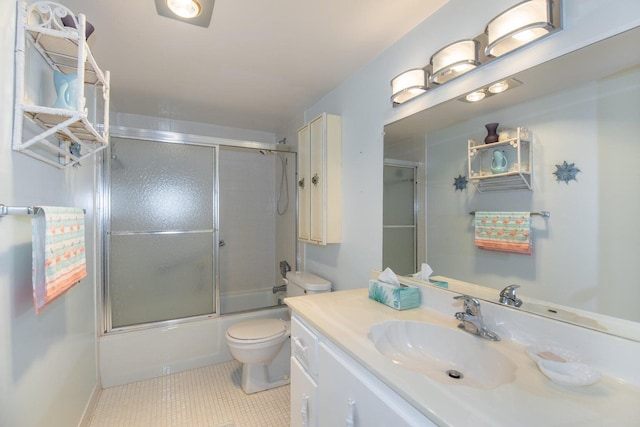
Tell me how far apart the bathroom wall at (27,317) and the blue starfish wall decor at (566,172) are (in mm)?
1779

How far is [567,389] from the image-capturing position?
694 millimetres

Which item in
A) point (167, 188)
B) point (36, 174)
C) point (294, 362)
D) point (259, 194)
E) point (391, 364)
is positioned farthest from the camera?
point (259, 194)

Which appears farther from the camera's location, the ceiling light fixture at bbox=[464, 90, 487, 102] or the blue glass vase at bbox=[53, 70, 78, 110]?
the ceiling light fixture at bbox=[464, 90, 487, 102]

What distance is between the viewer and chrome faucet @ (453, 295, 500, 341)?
1.01m

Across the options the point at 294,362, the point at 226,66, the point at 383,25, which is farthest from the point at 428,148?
the point at 226,66

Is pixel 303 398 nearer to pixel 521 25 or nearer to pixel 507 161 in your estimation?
pixel 507 161

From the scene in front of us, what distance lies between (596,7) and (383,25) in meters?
0.88

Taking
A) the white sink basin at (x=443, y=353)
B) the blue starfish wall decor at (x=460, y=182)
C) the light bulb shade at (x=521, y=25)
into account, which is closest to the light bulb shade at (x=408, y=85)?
the light bulb shade at (x=521, y=25)

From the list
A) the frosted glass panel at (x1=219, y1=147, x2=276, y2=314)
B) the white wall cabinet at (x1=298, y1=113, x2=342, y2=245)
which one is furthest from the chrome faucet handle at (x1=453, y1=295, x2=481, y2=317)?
the frosted glass panel at (x1=219, y1=147, x2=276, y2=314)

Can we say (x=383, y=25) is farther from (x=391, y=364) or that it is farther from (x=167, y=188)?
(x=167, y=188)

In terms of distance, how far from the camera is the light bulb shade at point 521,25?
0.90 metres

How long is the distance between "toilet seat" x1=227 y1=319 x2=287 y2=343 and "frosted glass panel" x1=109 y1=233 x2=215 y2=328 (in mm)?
555

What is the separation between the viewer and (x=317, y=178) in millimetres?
2199

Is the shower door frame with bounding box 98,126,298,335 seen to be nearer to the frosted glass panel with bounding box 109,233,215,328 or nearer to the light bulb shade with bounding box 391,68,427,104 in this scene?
the frosted glass panel with bounding box 109,233,215,328
